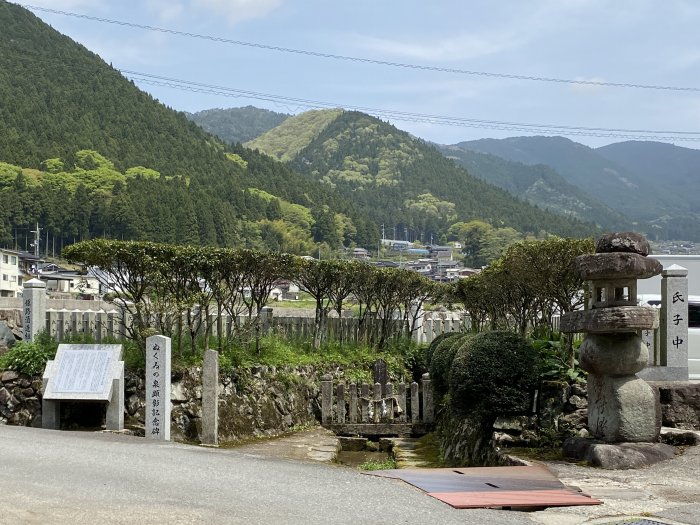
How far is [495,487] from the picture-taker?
9430mm

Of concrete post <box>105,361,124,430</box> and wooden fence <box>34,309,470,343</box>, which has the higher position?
wooden fence <box>34,309,470,343</box>

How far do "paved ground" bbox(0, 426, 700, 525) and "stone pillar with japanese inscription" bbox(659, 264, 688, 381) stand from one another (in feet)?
8.51

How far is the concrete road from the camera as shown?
23.9 ft

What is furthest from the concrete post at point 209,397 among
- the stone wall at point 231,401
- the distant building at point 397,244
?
the distant building at point 397,244

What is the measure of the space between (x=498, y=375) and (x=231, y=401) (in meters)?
7.15

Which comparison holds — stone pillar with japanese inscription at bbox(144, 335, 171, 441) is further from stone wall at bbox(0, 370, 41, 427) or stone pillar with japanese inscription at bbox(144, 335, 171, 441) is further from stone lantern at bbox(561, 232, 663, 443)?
stone lantern at bbox(561, 232, 663, 443)

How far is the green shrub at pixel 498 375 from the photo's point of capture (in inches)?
520

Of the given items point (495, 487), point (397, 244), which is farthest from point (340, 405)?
point (397, 244)

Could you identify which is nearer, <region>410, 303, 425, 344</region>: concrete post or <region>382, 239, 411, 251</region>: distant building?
<region>410, 303, 425, 344</region>: concrete post

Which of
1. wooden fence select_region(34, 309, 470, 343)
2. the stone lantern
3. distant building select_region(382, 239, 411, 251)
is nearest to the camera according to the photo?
the stone lantern

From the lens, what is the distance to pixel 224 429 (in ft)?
58.2

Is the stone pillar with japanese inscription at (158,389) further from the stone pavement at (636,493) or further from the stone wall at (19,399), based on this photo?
the stone pavement at (636,493)

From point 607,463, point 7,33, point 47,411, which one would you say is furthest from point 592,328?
point 7,33

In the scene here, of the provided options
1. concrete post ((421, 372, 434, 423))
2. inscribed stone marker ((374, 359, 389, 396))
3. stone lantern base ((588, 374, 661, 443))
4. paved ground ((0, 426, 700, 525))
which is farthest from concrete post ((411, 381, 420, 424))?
paved ground ((0, 426, 700, 525))
